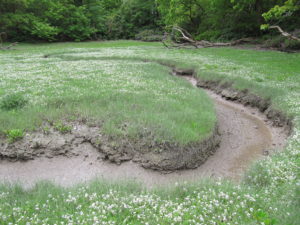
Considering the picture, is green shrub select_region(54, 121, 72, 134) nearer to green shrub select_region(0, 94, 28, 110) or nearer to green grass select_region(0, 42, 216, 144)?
green grass select_region(0, 42, 216, 144)

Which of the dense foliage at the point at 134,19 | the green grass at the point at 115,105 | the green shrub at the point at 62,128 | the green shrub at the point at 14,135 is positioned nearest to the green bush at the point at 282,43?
the dense foliage at the point at 134,19

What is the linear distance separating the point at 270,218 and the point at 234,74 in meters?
15.5

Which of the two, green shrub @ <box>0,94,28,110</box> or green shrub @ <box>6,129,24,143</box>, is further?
green shrub @ <box>0,94,28,110</box>

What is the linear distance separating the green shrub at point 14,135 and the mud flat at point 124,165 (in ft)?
2.84

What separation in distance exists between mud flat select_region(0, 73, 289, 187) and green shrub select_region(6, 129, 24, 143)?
2.84ft

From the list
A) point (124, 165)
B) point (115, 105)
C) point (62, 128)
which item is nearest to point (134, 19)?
point (115, 105)

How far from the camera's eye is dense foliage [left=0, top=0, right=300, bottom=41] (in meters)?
39.4

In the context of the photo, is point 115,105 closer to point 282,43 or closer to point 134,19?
point 282,43

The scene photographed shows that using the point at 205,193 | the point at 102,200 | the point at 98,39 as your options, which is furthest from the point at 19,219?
the point at 98,39

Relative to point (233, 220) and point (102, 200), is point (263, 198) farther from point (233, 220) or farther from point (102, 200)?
point (102, 200)

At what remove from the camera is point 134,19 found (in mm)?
70562

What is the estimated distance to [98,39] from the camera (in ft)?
222

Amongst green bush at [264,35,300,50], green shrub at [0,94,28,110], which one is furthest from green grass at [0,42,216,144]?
green bush at [264,35,300,50]

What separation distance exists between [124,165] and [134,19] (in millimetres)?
68463
